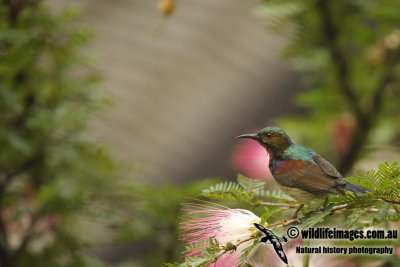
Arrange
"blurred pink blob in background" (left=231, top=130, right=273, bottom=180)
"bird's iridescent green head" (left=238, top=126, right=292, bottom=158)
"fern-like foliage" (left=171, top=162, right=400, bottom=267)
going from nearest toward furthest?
1. "fern-like foliage" (left=171, top=162, right=400, bottom=267)
2. "bird's iridescent green head" (left=238, top=126, right=292, bottom=158)
3. "blurred pink blob in background" (left=231, top=130, right=273, bottom=180)

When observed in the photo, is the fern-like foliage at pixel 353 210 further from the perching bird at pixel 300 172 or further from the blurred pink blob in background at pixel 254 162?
the blurred pink blob in background at pixel 254 162

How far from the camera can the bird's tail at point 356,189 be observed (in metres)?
0.65

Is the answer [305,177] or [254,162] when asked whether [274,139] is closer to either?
[305,177]

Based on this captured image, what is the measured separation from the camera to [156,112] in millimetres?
3219

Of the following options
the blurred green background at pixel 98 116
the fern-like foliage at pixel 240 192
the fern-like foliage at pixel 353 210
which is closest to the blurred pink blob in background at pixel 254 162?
the blurred green background at pixel 98 116

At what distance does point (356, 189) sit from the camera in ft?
2.15

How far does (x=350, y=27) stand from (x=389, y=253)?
2.58 feet

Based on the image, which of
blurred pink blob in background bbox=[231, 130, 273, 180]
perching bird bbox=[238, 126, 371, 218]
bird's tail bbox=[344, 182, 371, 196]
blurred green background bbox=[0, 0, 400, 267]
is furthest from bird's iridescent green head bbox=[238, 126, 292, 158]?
blurred pink blob in background bbox=[231, 130, 273, 180]

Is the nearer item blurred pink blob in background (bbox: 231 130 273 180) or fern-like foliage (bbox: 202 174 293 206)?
fern-like foliage (bbox: 202 174 293 206)

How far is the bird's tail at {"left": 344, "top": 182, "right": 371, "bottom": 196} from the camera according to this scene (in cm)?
65

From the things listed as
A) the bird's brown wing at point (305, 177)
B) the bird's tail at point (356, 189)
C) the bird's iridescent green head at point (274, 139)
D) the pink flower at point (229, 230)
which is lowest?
the pink flower at point (229, 230)

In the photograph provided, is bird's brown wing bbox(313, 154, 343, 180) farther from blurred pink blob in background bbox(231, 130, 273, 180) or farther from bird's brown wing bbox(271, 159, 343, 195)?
blurred pink blob in background bbox(231, 130, 273, 180)

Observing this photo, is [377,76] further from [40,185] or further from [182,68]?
[182,68]

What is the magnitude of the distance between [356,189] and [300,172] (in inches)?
3.1
